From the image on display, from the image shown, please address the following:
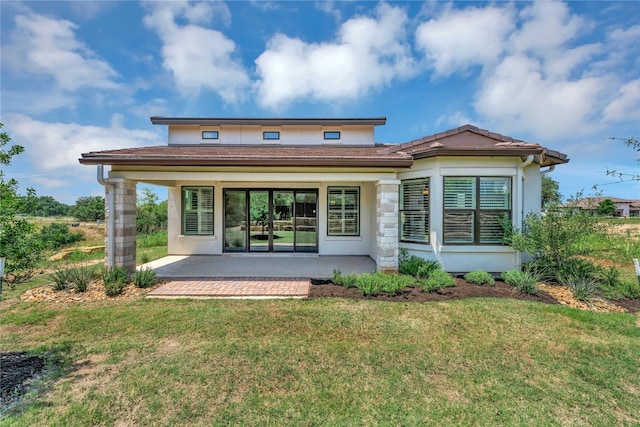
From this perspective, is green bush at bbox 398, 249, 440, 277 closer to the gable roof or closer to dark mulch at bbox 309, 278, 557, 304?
dark mulch at bbox 309, 278, 557, 304

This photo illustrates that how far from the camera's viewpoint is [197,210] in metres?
11.3

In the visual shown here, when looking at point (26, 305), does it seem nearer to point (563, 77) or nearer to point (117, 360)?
point (117, 360)

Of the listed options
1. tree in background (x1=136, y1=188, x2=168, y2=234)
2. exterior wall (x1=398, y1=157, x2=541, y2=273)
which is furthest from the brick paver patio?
tree in background (x1=136, y1=188, x2=168, y2=234)

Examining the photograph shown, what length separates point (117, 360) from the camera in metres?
3.80

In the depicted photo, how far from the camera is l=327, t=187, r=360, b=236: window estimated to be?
11.2m

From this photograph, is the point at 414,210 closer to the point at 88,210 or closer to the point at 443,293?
the point at 443,293

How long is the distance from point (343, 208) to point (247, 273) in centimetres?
474

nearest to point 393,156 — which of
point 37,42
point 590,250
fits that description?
point 590,250

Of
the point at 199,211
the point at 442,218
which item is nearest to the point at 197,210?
the point at 199,211

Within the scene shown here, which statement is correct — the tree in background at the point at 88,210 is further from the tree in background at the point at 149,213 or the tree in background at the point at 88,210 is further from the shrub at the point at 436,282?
the shrub at the point at 436,282

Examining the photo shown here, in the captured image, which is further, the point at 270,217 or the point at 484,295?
the point at 270,217

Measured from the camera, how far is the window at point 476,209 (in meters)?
7.90

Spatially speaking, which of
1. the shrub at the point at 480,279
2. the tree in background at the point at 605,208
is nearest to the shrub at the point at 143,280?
the shrub at the point at 480,279

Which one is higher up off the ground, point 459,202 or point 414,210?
point 459,202
